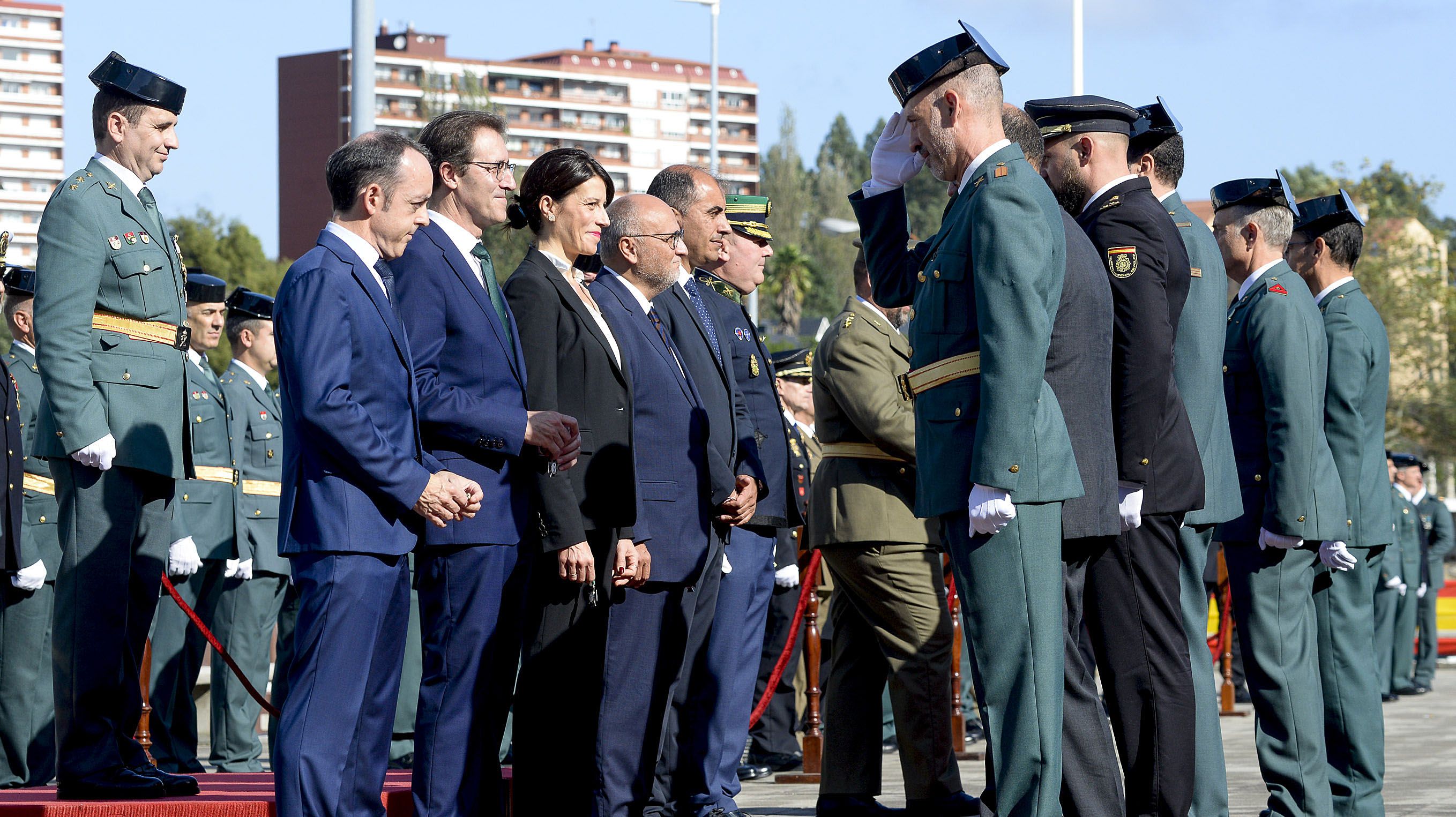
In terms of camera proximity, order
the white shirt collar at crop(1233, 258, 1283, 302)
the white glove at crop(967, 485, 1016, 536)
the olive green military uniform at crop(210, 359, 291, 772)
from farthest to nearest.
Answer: the olive green military uniform at crop(210, 359, 291, 772) → the white shirt collar at crop(1233, 258, 1283, 302) → the white glove at crop(967, 485, 1016, 536)

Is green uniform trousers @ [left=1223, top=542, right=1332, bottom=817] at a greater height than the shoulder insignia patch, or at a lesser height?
lesser

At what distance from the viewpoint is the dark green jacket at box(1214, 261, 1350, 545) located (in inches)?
253

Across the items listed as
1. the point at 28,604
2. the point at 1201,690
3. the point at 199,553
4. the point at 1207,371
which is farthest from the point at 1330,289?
the point at 28,604

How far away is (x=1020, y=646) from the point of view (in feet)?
15.6

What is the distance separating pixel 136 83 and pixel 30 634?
141 inches

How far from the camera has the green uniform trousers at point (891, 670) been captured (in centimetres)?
645

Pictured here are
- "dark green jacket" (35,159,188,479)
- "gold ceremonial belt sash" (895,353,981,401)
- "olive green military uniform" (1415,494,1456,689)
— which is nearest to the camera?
"gold ceremonial belt sash" (895,353,981,401)

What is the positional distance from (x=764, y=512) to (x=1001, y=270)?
2249mm

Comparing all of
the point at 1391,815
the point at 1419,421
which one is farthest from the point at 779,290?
the point at 1391,815

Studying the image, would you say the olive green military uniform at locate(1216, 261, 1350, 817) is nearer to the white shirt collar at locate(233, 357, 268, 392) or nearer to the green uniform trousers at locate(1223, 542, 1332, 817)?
the green uniform trousers at locate(1223, 542, 1332, 817)

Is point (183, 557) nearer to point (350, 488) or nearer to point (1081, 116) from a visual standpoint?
point (350, 488)

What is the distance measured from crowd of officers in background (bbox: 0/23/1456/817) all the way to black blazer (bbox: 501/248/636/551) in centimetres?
1

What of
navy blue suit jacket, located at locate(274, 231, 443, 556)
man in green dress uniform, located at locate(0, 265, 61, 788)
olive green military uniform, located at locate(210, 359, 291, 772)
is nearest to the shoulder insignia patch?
navy blue suit jacket, located at locate(274, 231, 443, 556)

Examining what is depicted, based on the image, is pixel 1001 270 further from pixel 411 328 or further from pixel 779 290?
pixel 779 290
